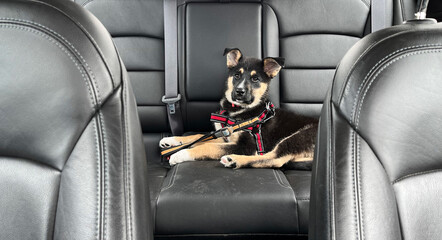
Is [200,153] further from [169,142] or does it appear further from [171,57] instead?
[171,57]

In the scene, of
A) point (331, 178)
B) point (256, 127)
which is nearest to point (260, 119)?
point (256, 127)

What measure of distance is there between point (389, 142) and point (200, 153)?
150 centimetres

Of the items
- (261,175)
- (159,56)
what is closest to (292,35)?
(159,56)

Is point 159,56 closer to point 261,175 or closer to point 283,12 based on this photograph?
point 283,12

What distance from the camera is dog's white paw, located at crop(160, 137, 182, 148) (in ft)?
8.17

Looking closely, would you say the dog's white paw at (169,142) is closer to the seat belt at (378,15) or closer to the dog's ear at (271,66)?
the dog's ear at (271,66)

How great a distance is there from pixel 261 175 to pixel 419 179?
1.07m

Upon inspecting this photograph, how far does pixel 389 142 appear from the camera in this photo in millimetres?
938

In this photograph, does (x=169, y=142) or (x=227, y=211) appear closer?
(x=227, y=211)

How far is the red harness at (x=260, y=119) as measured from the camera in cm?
247

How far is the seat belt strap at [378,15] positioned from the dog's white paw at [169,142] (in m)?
1.36

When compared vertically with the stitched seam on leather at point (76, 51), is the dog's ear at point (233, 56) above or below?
A: below

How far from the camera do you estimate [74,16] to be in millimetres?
940

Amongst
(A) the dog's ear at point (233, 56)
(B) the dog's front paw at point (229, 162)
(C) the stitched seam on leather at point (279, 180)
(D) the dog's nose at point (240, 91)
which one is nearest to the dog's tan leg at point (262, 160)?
(B) the dog's front paw at point (229, 162)
